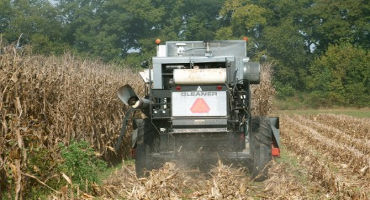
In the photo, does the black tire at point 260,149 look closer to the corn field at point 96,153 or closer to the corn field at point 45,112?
the corn field at point 96,153

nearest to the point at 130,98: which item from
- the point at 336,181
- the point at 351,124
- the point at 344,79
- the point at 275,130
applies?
the point at 275,130

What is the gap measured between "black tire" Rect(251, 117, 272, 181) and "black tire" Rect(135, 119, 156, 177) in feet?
5.71

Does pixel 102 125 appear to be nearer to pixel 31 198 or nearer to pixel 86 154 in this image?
pixel 86 154

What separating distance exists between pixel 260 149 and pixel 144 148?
197 cm

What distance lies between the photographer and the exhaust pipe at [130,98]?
10281mm

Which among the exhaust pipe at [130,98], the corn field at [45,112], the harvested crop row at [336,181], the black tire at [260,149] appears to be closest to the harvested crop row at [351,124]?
the harvested crop row at [336,181]

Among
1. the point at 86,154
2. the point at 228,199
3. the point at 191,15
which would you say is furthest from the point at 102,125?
the point at 191,15

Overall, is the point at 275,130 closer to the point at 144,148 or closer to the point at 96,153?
the point at 144,148

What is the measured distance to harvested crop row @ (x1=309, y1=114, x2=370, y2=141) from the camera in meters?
22.2

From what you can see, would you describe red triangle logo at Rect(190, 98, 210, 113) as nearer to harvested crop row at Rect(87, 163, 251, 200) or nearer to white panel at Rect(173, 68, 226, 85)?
Answer: white panel at Rect(173, 68, 226, 85)

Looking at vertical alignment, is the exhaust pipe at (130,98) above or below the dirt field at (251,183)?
above

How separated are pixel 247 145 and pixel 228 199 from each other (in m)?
2.97

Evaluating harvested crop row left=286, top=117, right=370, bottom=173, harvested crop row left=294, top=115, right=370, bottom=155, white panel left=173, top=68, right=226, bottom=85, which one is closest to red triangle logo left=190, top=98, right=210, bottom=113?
white panel left=173, top=68, right=226, bottom=85

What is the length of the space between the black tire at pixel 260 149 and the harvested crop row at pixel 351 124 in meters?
9.67
